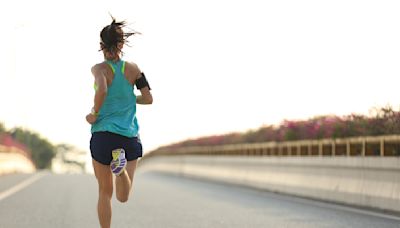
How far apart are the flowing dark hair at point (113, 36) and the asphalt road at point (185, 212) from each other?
15.6 ft

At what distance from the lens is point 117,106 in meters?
8.62

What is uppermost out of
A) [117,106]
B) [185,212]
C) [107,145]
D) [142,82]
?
[142,82]

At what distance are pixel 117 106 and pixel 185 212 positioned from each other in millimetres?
7356

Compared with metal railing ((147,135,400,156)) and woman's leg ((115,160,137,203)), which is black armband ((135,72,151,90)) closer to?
woman's leg ((115,160,137,203))

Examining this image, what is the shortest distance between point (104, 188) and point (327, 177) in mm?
9839

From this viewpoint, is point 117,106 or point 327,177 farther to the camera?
point 327,177

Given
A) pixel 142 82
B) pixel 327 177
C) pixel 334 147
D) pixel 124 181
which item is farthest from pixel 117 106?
pixel 334 147

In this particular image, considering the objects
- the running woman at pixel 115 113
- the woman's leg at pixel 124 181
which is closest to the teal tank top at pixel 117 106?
Result: the running woman at pixel 115 113

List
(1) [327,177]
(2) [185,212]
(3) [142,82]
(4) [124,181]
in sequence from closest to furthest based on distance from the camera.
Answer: (4) [124,181] < (3) [142,82] < (2) [185,212] < (1) [327,177]

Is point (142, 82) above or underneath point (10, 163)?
above

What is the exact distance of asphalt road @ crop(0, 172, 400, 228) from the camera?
13484 mm

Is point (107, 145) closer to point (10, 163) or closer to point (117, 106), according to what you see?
point (117, 106)

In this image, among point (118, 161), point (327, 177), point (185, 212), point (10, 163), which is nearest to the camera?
point (118, 161)

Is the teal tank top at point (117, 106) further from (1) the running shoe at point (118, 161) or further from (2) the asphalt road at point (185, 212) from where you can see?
(2) the asphalt road at point (185, 212)
